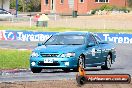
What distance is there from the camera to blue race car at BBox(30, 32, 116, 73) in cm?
1902

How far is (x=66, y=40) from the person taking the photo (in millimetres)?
20344

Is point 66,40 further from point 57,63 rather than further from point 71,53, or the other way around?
point 57,63

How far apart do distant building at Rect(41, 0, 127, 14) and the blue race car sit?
6080cm

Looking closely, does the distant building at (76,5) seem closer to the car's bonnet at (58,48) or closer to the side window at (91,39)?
the side window at (91,39)

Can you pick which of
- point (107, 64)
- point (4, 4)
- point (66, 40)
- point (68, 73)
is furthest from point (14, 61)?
point (4, 4)

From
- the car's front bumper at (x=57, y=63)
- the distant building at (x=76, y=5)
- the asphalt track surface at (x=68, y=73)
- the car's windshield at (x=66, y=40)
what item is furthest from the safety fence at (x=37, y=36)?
the distant building at (x=76, y=5)

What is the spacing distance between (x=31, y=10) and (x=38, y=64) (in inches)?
3524

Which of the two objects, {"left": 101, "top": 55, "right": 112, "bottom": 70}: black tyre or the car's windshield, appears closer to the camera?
the car's windshield

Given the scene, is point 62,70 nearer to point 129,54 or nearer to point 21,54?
point 21,54

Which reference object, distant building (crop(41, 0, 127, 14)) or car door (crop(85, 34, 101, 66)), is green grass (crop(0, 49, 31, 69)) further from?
distant building (crop(41, 0, 127, 14))

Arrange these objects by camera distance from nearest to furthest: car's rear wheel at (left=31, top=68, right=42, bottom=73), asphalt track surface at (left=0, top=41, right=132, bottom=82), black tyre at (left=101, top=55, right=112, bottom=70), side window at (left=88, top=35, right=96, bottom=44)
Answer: asphalt track surface at (left=0, top=41, right=132, bottom=82) < car's rear wheel at (left=31, top=68, right=42, bottom=73) < side window at (left=88, top=35, right=96, bottom=44) < black tyre at (left=101, top=55, right=112, bottom=70)

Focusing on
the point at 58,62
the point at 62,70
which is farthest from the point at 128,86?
the point at 62,70

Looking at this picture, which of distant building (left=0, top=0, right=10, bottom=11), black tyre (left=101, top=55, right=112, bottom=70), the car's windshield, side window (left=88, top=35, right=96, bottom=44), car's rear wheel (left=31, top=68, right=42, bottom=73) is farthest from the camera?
distant building (left=0, top=0, right=10, bottom=11)

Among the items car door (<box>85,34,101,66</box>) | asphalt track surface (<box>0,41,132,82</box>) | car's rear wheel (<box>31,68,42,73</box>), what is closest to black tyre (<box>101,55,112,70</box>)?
asphalt track surface (<box>0,41,132,82</box>)
